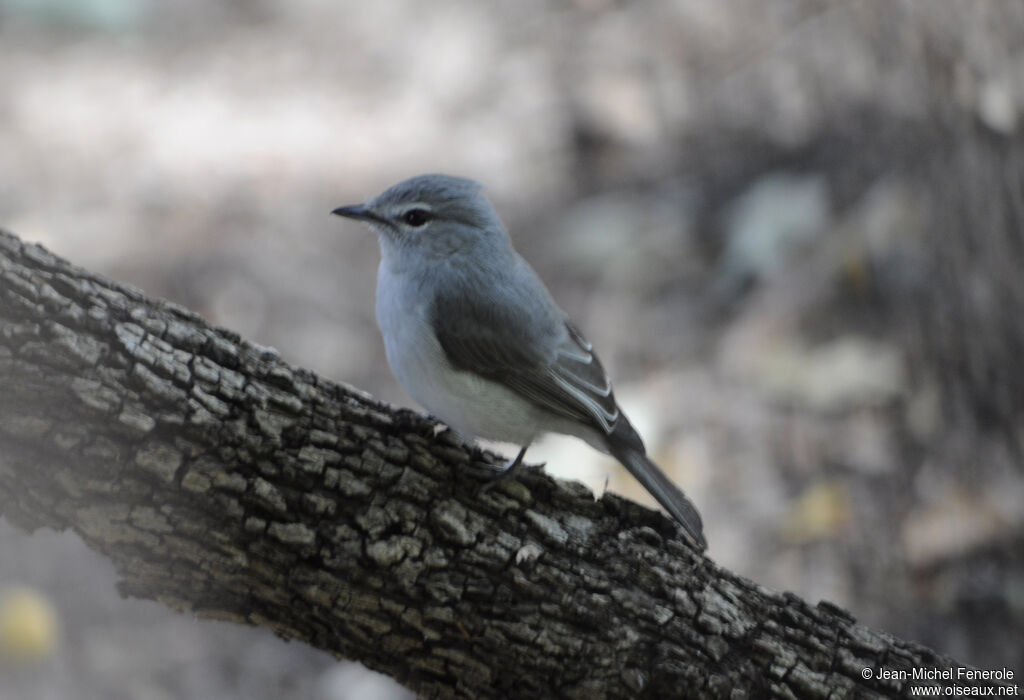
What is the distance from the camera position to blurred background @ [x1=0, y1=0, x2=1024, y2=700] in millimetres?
4539

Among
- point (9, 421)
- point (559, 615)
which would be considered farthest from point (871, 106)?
point (9, 421)

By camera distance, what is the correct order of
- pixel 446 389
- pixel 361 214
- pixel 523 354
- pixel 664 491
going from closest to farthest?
1. pixel 664 491
2. pixel 446 389
3. pixel 523 354
4. pixel 361 214

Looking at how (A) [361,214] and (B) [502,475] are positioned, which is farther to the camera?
(A) [361,214]

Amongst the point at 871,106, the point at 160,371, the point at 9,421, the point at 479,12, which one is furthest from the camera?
the point at 479,12

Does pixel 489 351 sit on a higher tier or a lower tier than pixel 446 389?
higher

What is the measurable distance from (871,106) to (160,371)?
5.53 meters

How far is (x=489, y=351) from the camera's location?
3500 mm

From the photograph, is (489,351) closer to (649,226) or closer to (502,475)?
(502,475)

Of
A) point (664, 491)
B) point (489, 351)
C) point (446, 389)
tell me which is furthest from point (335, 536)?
point (664, 491)

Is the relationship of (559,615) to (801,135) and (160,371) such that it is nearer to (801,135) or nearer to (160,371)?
(160,371)

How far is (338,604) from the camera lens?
2.56m

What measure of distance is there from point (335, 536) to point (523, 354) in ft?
3.93

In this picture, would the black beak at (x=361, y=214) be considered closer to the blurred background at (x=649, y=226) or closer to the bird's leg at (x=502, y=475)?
the bird's leg at (x=502, y=475)

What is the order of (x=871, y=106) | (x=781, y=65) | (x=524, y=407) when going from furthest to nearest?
(x=781, y=65) < (x=871, y=106) < (x=524, y=407)
